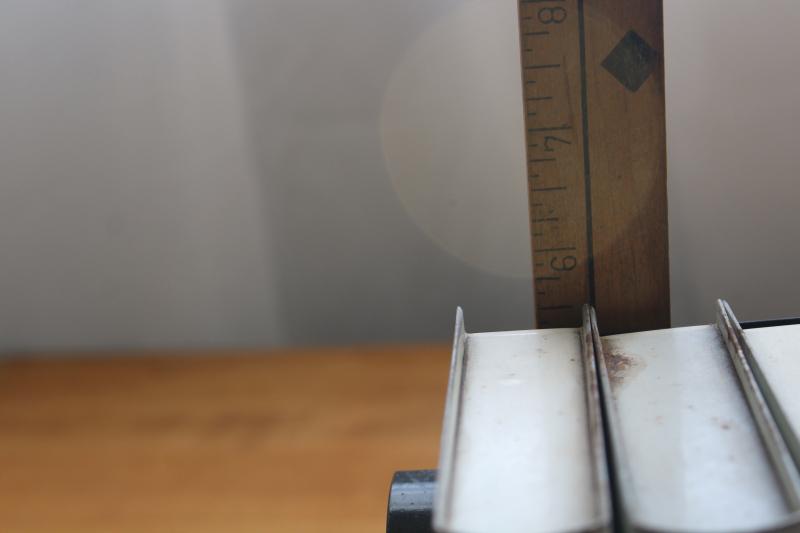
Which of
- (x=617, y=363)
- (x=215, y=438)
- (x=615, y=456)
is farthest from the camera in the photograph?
(x=215, y=438)

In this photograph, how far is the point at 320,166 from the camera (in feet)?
5.32

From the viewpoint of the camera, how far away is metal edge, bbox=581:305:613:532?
378 mm

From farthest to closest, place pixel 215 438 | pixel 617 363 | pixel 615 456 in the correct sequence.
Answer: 1. pixel 215 438
2. pixel 617 363
3. pixel 615 456

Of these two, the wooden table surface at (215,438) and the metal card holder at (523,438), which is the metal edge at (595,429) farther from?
the wooden table surface at (215,438)

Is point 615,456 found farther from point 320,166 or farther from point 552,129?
point 320,166

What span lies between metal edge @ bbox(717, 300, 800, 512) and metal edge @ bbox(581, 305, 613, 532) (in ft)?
0.27

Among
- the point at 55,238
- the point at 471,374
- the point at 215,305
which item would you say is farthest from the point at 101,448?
the point at 471,374

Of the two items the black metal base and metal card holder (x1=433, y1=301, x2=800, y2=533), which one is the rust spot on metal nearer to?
metal card holder (x1=433, y1=301, x2=800, y2=533)

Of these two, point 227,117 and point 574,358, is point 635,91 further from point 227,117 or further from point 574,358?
point 227,117

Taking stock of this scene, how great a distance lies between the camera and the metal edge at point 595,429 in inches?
14.9


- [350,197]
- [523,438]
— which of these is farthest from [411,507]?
[350,197]

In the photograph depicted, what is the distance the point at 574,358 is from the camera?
1.81ft

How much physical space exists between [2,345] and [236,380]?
0.63 meters

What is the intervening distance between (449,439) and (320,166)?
1.22 metres
